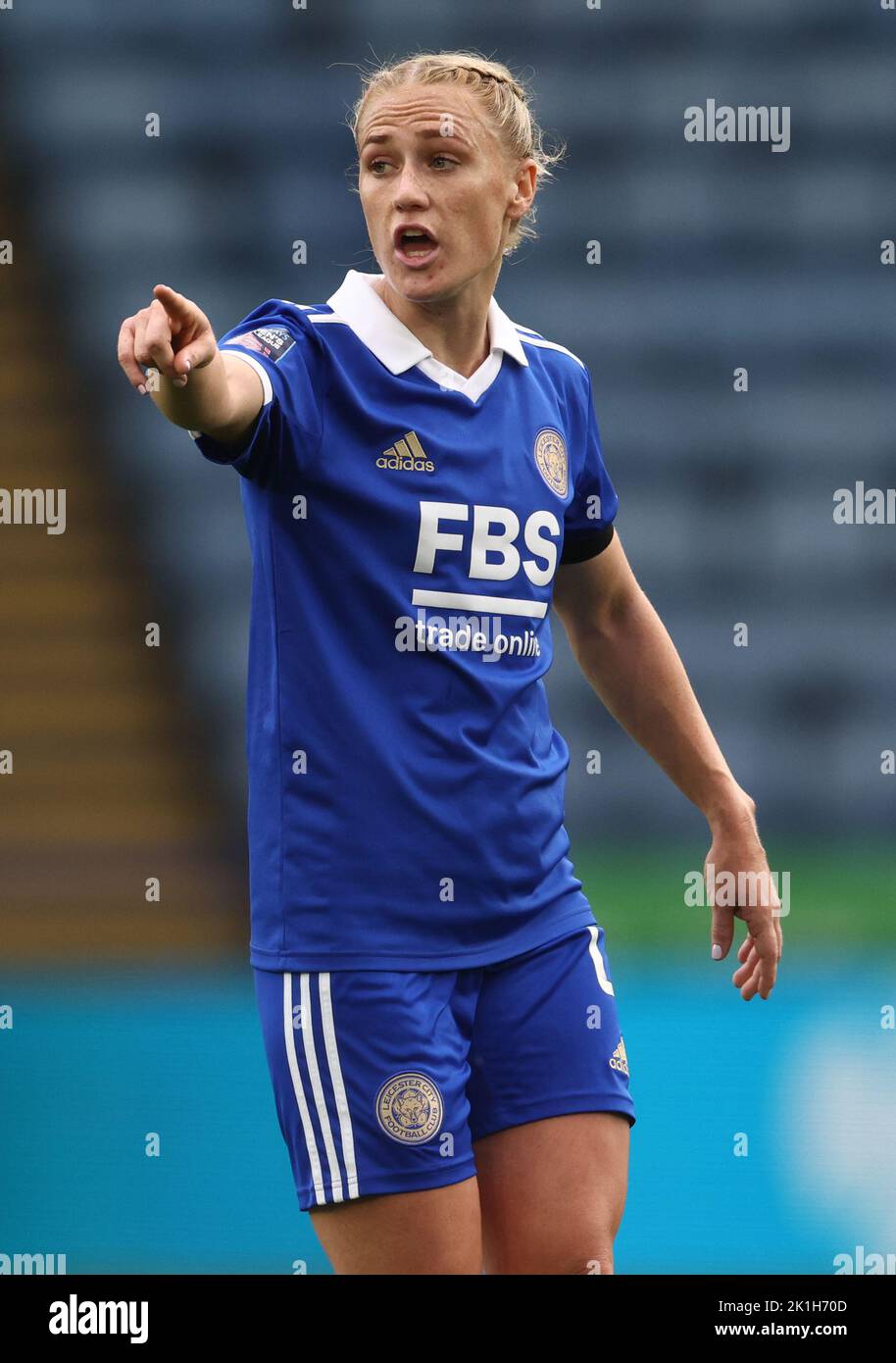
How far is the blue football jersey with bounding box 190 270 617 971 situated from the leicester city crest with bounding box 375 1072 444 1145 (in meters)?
0.10

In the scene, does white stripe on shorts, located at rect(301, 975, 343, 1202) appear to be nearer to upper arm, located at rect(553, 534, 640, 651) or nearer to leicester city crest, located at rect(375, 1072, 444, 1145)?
leicester city crest, located at rect(375, 1072, 444, 1145)

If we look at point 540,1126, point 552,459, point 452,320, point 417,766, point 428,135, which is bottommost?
point 540,1126

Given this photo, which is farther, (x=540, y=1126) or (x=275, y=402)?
(x=540, y=1126)

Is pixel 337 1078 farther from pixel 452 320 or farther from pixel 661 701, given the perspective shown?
pixel 452 320

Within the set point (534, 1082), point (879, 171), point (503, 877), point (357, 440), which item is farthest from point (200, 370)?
point (879, 171)

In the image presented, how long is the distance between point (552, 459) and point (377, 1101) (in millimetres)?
673

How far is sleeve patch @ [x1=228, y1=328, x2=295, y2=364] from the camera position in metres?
1.50

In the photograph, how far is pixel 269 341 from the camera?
152 cm

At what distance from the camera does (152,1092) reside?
10.7 ft

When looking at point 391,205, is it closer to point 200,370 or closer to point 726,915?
point 200,370

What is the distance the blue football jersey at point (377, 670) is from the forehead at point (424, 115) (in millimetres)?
179

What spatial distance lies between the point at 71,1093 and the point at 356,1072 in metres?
1.90

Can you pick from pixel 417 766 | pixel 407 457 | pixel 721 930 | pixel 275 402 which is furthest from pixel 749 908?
pixel 275 402

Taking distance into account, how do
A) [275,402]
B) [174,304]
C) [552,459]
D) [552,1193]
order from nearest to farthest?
1. [174,304]
2. [275,402]
3. [552,1193]
4. [552,459]
